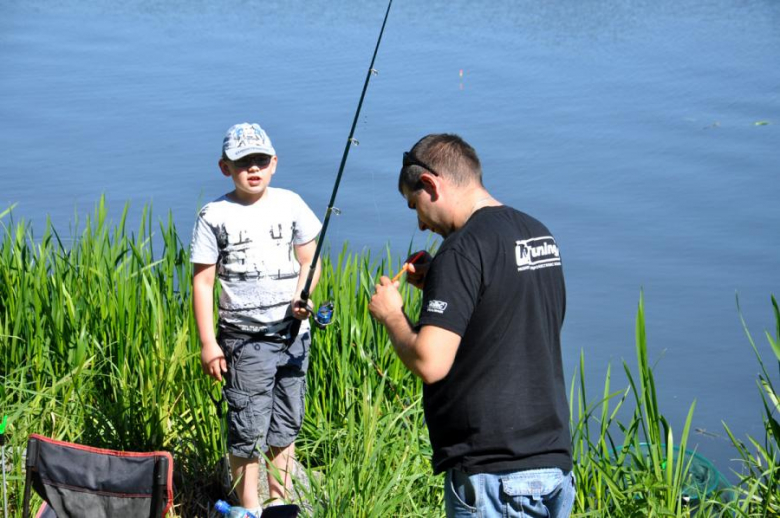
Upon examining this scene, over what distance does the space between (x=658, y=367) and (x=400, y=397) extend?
1.83 meters

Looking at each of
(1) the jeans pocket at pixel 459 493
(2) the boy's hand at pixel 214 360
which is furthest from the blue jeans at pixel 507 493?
(2) the boy's hand at pixel 214 360

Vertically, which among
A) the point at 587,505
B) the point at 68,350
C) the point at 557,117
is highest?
the point at 557,117

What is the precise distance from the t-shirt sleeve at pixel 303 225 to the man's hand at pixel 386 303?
2.92ft

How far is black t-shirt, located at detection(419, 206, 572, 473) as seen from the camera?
2.35m

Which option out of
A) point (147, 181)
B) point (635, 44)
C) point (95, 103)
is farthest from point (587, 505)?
point (635, 44)

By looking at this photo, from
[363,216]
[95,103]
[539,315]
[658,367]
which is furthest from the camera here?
[95,103]

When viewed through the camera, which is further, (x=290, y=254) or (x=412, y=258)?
(x=290, y=254)

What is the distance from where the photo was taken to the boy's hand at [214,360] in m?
3.27

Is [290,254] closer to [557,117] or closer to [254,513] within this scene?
[254,513]

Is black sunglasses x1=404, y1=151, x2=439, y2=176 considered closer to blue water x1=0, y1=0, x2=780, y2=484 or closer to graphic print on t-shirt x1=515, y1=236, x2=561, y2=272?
graphic print on t-shirt x1=515, y1=236, x2=561, y2=272

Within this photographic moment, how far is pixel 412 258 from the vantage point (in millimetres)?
2730

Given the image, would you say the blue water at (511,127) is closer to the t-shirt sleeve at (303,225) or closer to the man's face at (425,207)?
the t-shirt sleeve at (303,225)

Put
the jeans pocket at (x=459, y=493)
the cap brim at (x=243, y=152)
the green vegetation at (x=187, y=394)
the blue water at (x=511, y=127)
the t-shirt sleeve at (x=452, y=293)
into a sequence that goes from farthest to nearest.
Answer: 1. the blue water at (x=511, y=127)
2. the green vegetation at (x=187, y=394)
3. the cap brim at (x=243, y=152)
4. the jeans pocket at (x=459, y=493)
5. the t-shirt sleeve at (x=452, y=293)

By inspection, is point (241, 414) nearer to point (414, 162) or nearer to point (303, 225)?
point (303, 225)
